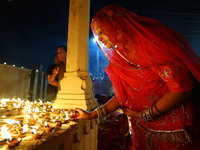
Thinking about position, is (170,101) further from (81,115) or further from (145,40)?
(81,115)

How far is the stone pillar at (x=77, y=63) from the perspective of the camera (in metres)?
2.42

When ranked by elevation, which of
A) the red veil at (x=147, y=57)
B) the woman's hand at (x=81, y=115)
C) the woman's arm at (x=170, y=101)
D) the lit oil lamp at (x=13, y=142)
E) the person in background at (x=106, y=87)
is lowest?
the lit oil lamp at (x=13, y=142)

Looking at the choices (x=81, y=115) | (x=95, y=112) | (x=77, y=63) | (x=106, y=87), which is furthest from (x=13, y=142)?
(x=106, y=87)

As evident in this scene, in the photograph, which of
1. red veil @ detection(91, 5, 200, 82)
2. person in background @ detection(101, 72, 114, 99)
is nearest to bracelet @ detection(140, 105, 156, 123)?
red veil @ detection(91, 5, 200, 82)

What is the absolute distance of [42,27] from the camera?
43.4ft

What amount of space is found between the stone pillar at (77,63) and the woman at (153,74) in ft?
4.06

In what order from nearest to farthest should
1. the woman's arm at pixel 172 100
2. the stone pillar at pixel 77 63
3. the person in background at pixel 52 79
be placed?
the woman's arm at pixel 172 100 → the stone pillar at pixel 77 63 → the person in background at pixel 52 79

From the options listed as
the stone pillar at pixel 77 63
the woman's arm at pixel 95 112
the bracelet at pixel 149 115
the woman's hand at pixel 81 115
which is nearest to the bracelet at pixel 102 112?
the woman's arm at pixel 95 112

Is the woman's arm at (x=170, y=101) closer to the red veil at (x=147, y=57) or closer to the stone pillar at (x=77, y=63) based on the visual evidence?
the red veil at (x=147, y=57)

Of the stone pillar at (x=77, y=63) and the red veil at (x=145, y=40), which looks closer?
the red veil at (x=145, y=40)

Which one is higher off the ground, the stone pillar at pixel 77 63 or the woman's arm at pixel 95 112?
the stone pillar at pixel 77 63

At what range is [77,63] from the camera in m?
2.72

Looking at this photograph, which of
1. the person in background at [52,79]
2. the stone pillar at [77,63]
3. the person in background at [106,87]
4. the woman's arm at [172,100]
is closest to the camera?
the woman's arm at [172,100]

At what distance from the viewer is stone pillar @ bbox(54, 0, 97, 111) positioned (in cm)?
242
